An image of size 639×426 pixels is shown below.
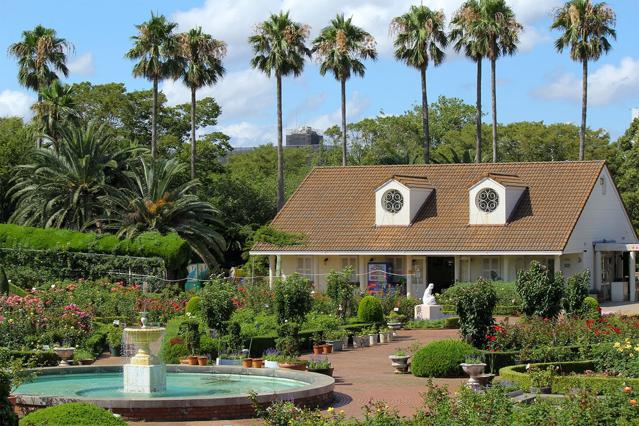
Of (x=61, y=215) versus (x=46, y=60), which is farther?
(x=46, y=60)

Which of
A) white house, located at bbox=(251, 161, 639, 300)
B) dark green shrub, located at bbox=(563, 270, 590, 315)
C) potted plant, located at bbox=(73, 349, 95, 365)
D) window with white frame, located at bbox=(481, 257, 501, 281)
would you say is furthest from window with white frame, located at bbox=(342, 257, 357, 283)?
potted plant, located at bbox=(73, 349, 95, 365)

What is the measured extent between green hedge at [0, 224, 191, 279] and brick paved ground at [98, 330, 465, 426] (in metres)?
16.2

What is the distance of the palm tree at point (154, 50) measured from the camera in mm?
60125

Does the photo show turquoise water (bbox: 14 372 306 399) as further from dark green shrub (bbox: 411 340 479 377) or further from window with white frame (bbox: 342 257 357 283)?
window with white frame (bbox: 342 257 357 283)

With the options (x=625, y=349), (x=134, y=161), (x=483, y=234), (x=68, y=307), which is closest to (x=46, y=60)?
(x=134, y=161)

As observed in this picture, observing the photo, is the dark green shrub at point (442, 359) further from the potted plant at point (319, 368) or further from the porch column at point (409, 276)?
the porch column at point (409, 276)

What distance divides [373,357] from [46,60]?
38722mm

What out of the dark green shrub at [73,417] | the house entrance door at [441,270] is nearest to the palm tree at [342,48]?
the house entrance door at [441,270]

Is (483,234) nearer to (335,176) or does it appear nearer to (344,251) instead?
(344,251)

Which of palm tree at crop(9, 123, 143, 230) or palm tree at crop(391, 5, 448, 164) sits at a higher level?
palm tree at crop(391, 5, 448, 164)

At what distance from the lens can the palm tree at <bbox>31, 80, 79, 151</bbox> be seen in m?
58.4

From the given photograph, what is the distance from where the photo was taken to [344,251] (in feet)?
158

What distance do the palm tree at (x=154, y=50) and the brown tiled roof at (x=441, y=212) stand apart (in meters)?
11.7

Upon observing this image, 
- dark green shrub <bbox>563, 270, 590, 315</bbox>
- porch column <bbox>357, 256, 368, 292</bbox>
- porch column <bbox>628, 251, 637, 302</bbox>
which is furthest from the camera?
porch column <bbox>628, 251, 637, 302</bbox>
